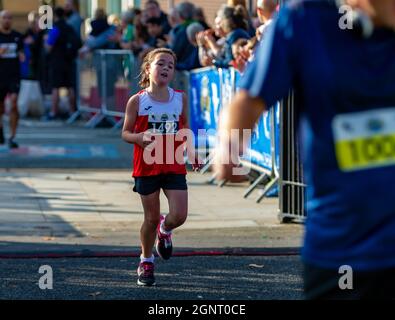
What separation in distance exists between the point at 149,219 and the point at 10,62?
32.6 feet

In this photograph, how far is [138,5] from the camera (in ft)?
94.9

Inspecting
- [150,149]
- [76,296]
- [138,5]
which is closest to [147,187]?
[150,149]

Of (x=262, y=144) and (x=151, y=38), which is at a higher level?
(x=151, y=38)

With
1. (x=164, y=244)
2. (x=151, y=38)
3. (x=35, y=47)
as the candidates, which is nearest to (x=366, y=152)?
(x=164, y=244)

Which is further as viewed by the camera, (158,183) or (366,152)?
(158,183)

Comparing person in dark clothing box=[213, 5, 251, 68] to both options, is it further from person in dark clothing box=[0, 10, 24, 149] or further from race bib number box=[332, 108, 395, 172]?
race bib number box=[332, 108, 395, 172]

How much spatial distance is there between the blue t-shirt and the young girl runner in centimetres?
440

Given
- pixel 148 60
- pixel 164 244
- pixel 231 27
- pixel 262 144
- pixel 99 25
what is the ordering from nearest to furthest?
1. pixel 148 60
2. pixel 164 244
3. pixel 262 144
4. pixel 231 27
5. pixel 99 25

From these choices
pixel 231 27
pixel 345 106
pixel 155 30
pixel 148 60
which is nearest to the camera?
pixel 345 106

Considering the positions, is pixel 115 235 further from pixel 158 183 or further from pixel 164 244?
pixel 158 183

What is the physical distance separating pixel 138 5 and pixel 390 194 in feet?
84.2

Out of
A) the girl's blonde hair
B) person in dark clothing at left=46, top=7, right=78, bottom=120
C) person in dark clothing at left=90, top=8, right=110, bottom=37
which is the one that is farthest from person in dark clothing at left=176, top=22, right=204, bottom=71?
the girl's blonde hair

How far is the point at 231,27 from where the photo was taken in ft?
45.1

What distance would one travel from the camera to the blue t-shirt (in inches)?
144
